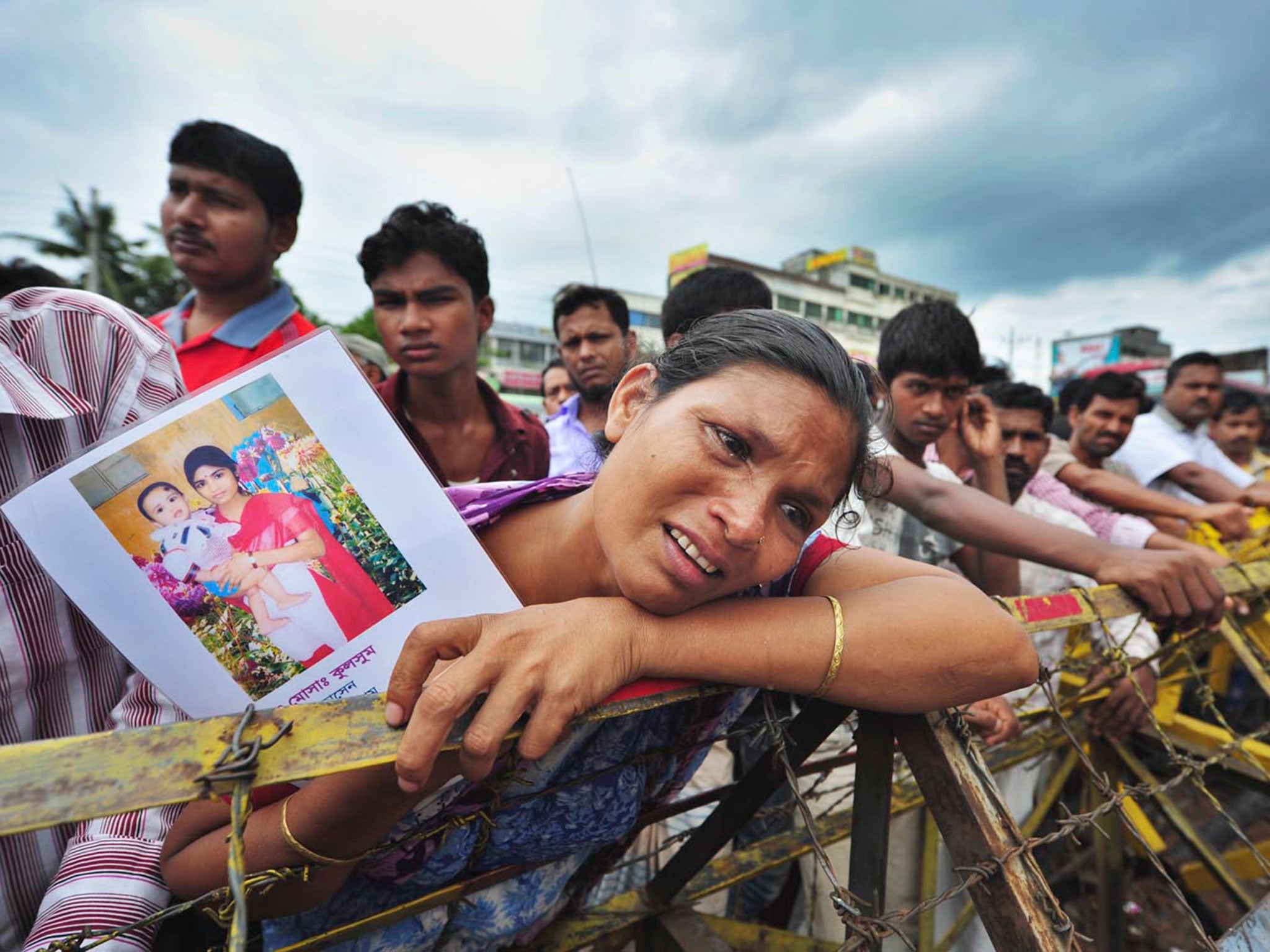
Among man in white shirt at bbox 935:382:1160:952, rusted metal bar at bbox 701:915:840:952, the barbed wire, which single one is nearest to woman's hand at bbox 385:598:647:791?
the barbed wire

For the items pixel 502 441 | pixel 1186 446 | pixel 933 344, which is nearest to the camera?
pixel 933 344

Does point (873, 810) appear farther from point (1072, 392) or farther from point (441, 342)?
point (1072, 392)

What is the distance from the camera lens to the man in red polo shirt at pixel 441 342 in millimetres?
2738

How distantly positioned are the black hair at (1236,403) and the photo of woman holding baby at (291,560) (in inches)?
309

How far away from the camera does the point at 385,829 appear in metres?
0.98

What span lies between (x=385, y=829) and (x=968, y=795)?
3.19ft

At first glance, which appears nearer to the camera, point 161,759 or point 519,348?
point 161,759

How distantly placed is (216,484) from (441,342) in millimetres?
1935

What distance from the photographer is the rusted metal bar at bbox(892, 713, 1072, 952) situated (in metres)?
1.02

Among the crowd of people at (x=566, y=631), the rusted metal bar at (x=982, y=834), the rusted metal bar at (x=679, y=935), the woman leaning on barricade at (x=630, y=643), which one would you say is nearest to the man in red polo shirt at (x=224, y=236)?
the crowd of people at (x=566, y=631)

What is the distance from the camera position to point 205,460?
0.93 metres

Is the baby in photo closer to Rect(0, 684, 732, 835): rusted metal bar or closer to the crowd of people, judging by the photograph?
the crowd of people

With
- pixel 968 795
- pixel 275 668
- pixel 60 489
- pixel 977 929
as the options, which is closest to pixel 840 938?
pixel 977 929

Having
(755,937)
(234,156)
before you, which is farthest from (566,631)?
(234,156)
